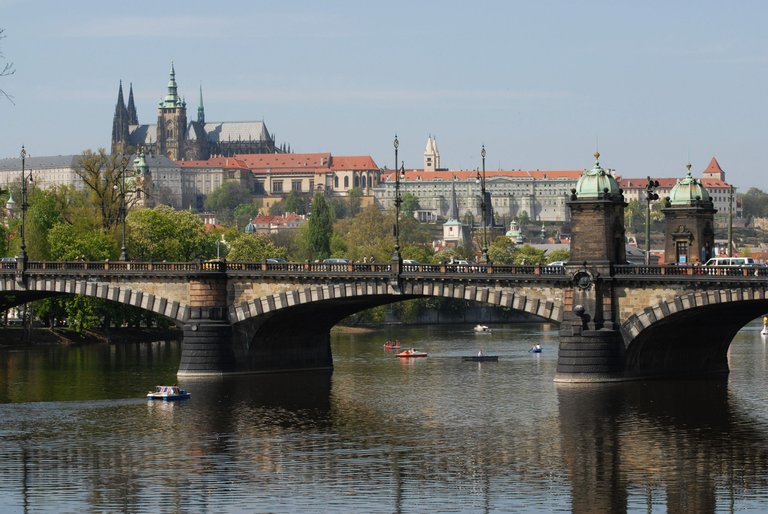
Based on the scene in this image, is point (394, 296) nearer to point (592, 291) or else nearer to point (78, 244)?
point (592, 291)

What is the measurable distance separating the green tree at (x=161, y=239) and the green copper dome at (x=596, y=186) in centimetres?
6452

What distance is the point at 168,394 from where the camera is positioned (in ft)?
300

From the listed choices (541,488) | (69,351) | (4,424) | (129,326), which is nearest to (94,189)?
(129,326)

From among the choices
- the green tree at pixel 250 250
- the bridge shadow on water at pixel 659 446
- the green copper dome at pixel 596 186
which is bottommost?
the bridge shadow on water at pixel 659 446

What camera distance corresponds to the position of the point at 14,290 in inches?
4377

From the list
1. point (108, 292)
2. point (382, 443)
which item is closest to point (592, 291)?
point (382, 443)

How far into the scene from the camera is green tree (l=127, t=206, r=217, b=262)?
15325 cm

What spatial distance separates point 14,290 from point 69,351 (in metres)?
24.0

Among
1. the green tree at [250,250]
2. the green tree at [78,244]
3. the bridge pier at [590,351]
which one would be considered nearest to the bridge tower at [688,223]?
the bridge pier at [590,351]

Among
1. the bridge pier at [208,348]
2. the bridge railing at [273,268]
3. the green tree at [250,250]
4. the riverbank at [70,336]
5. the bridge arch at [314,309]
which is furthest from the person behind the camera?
the green tree at [250,250]

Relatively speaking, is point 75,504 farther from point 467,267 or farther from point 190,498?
point 467,267

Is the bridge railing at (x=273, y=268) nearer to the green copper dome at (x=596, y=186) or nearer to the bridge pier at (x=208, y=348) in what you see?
the bridge pier at (x=208, y=348)

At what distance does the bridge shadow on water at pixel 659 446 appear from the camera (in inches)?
2458

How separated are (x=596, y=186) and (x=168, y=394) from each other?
Result: 25225 mm
